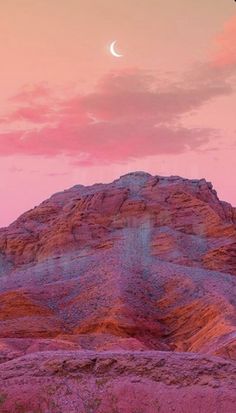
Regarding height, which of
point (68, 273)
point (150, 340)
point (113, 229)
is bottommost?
point (150, 340)

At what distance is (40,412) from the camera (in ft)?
45.0

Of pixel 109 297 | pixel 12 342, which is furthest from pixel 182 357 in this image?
pixel 109 297

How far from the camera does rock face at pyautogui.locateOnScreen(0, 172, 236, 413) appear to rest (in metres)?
14.4

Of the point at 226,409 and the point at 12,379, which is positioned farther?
the point at 12,379

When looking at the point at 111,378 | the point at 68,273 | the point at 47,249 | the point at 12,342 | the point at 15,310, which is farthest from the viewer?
the point at 47,249

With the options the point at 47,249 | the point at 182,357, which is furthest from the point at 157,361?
the point at 47,249

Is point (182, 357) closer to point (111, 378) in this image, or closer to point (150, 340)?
point (111, 378)

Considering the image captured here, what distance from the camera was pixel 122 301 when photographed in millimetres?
45938

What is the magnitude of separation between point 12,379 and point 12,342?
47.9ft

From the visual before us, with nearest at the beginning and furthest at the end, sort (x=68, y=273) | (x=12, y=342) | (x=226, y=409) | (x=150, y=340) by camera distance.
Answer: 1. (x=226, y=409)
2. (x=12, y=342)
3. (x=150, y=340)
4. (x=68, y=273)

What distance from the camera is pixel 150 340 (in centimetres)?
4106

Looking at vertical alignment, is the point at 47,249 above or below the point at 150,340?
above

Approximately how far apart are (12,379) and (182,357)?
12.9ft

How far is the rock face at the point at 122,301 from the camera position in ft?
47.3
